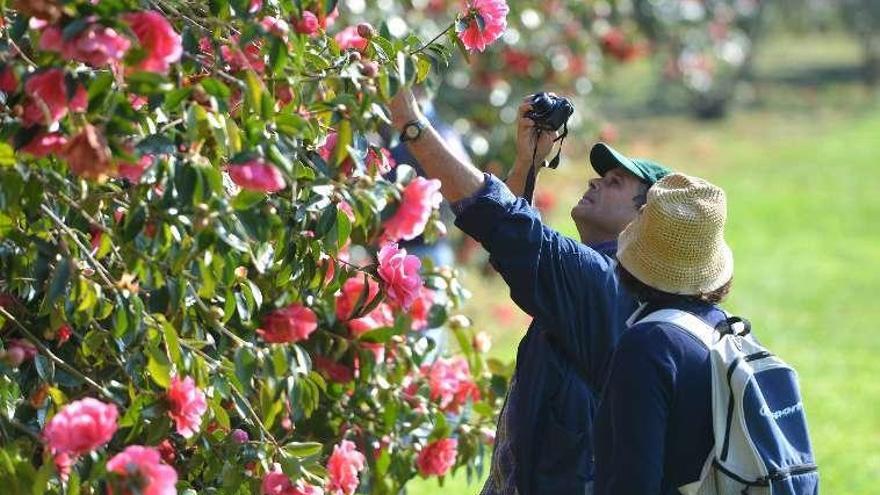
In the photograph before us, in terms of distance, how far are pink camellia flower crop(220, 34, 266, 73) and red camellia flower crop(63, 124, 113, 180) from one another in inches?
13.6

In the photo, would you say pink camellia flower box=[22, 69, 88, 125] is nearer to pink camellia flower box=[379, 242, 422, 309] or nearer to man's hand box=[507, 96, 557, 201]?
pink camellia flower box=[379, 242, 422, 309]

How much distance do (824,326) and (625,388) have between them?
948cm

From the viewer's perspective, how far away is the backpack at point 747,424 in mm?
3008

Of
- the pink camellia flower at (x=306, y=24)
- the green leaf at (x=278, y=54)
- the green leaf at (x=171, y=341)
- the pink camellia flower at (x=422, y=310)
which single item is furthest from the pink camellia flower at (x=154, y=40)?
the pink camellia flower at (x=422, y=310)

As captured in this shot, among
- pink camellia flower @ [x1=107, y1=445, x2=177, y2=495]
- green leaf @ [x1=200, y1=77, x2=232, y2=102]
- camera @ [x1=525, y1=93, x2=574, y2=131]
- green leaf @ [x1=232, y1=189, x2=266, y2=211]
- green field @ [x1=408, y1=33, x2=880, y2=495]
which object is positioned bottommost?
pink camellia flower @ [x1=107, y1=445, x2=177, y2=495]

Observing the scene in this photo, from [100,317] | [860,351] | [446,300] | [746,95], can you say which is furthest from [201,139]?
[746,95]

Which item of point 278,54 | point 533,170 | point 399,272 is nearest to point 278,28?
point 278,54

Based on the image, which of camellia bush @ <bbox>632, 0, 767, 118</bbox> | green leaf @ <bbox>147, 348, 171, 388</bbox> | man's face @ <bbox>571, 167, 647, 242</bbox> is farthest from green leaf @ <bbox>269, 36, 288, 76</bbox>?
camellia bush @ <bbox>632, 0, 767, 118</bbox>

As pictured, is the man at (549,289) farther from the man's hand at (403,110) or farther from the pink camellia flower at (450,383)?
the pink camellia flower at (450,383)

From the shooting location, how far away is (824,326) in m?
12.2

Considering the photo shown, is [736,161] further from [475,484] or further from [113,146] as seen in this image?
[113,146]

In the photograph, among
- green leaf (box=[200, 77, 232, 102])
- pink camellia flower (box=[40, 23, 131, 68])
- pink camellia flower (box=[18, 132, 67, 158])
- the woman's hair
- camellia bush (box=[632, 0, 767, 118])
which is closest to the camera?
pink camellia flower (box=[40, 23, 131, 68])

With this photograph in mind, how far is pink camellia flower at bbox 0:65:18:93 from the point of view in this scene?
8.52 ft

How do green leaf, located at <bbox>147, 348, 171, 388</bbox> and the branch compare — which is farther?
the branch
